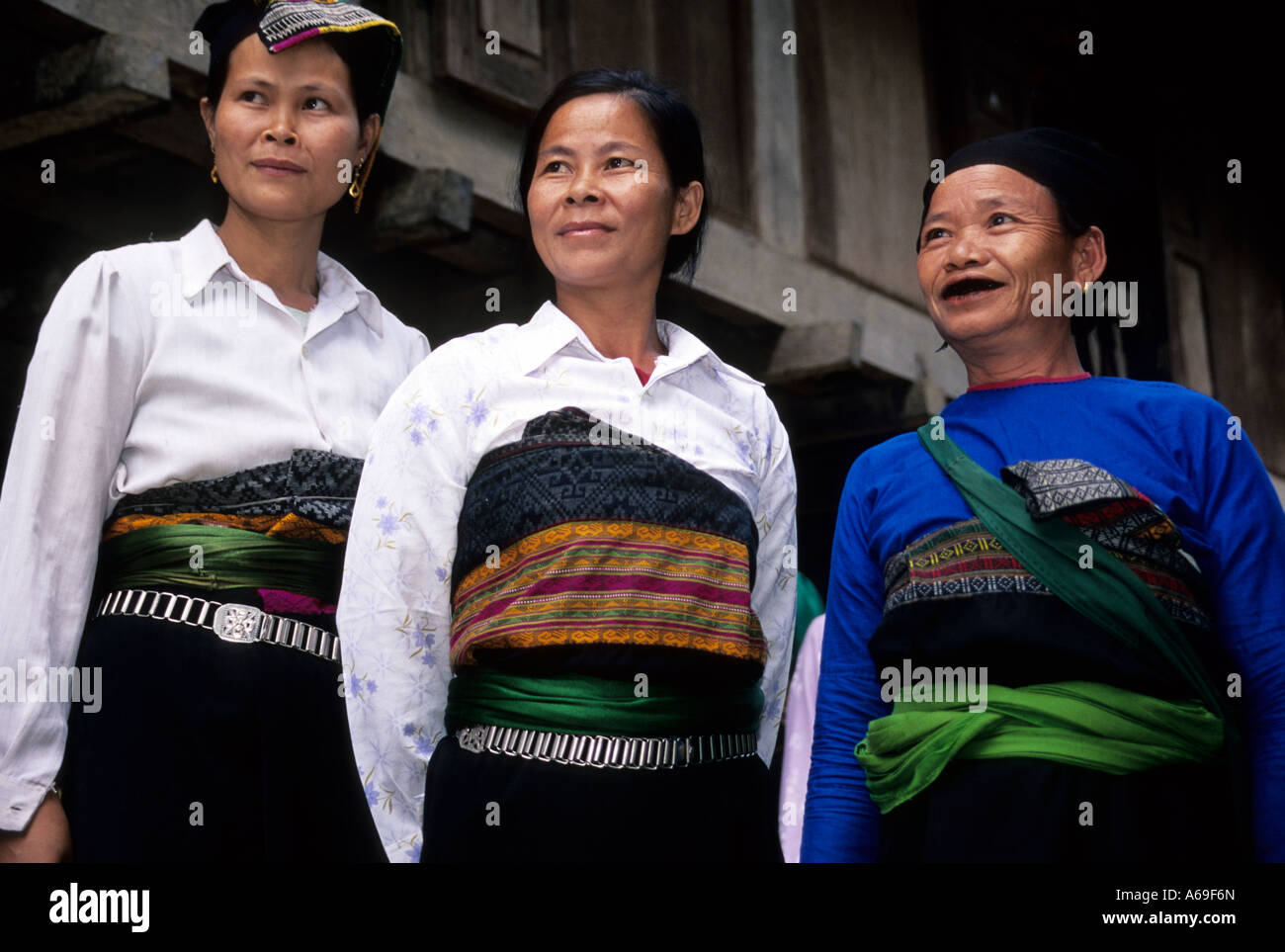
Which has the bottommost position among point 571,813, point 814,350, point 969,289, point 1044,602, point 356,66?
point 571,813

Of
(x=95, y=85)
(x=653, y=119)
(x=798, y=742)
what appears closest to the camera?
(x=653, y=119)

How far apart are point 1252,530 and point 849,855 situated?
0.81 metres

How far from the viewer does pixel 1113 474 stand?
2367 millimetres

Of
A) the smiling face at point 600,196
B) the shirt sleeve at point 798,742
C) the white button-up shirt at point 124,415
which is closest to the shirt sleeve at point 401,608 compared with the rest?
the white button-up shirt at point 124,415

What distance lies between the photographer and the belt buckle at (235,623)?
2.45 meters

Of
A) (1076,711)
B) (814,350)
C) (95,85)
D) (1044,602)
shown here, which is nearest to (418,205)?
(95,85)

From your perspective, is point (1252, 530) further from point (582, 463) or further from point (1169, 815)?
point (582, 463)

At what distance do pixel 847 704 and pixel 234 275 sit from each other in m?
1.32

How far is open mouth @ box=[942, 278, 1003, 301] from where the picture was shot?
2.54 meters

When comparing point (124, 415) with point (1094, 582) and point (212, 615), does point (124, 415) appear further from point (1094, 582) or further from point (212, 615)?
point (1094, 582)

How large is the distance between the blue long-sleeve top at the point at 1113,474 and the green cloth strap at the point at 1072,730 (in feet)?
0.48

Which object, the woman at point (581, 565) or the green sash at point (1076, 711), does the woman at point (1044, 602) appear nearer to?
the green sash at point (1076, 711)

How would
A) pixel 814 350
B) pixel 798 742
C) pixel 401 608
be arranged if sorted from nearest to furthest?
pixel 401 608 < pixel 798 742 < pixel 814 350

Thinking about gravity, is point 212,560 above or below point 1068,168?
below
